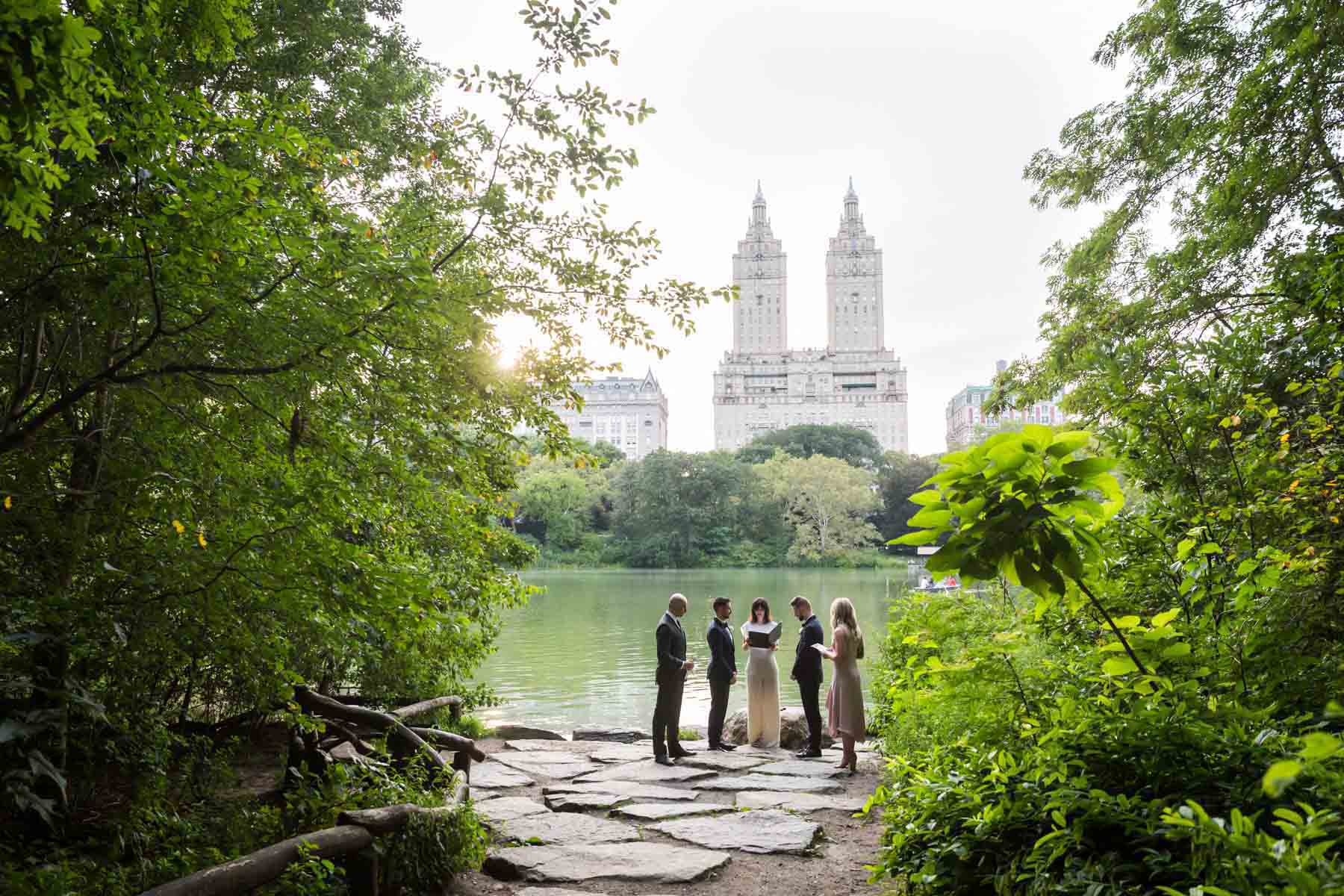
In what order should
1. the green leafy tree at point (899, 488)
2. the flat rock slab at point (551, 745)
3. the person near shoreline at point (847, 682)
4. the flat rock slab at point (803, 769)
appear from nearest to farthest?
the flat rock slab at point (803, 769) → the person near shoreline at point (847, 682) → the flat rock slab at point (551, 745) → the green leafy tree at point (899, 488)

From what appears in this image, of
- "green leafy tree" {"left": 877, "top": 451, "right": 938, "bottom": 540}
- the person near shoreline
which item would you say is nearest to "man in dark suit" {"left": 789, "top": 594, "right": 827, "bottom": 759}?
the person near shoreline

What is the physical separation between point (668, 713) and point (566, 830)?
7.49 ft

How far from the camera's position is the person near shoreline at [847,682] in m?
6.84

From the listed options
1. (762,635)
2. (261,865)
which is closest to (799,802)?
(762,635)

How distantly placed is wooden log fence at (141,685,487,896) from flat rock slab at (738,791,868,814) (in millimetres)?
1739

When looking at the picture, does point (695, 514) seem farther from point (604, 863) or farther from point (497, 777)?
point (604, 863)

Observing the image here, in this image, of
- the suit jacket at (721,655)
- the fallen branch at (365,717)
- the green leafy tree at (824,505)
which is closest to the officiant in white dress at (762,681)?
the suit jacket at (721,655)

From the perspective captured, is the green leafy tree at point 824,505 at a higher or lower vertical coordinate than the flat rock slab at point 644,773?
higher

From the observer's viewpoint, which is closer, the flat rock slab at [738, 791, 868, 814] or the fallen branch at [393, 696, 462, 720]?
the fallen branch at [393, 696, 462, 720]

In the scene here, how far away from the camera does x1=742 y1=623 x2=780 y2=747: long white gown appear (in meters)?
8.02

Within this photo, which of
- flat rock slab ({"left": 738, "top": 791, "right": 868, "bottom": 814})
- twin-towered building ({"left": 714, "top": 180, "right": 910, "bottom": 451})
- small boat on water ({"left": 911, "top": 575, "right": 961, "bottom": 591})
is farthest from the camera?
twin-towered building ({"left": 714, "top": 180, "right": 910, "bottom": 451})

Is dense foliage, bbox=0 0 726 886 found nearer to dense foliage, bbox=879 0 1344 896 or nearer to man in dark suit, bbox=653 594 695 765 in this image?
dense foliage, bbox=879 0 1344 896

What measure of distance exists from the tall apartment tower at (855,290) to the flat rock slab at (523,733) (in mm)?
105602

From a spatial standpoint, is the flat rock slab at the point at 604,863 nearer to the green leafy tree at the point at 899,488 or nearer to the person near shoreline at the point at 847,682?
the person near shoreline at the point at 847,682
